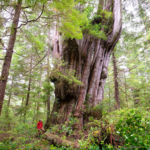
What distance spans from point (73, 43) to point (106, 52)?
8.06 ft

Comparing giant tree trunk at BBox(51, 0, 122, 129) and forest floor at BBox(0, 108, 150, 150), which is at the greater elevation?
giant tree trunk at BBox(51, 0, 122, 129)

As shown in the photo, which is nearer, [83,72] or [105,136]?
[105,136]

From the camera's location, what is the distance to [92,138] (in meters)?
3.36

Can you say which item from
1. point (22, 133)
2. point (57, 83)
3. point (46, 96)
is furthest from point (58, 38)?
point (22, 133)

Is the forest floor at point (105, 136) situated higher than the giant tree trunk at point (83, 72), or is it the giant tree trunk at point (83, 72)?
the giant tree trunk at point (83, 72)

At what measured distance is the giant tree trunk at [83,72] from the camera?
19.4 feet

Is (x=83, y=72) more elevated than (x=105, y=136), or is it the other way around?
(x=83, y=72)

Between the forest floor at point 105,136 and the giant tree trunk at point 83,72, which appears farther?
the giant tree trunk at point 83,72

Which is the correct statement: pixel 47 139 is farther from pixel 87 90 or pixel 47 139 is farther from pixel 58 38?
pixel 58 38

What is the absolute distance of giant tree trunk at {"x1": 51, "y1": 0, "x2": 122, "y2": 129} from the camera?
593 cm

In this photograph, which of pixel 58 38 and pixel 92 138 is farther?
pixel 58 38

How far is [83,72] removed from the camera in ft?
22.1

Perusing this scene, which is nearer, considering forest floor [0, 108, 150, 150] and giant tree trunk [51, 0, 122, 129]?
forest floor [0, 108, 150, 150]

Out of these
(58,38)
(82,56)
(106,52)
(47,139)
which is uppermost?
(58,38)
